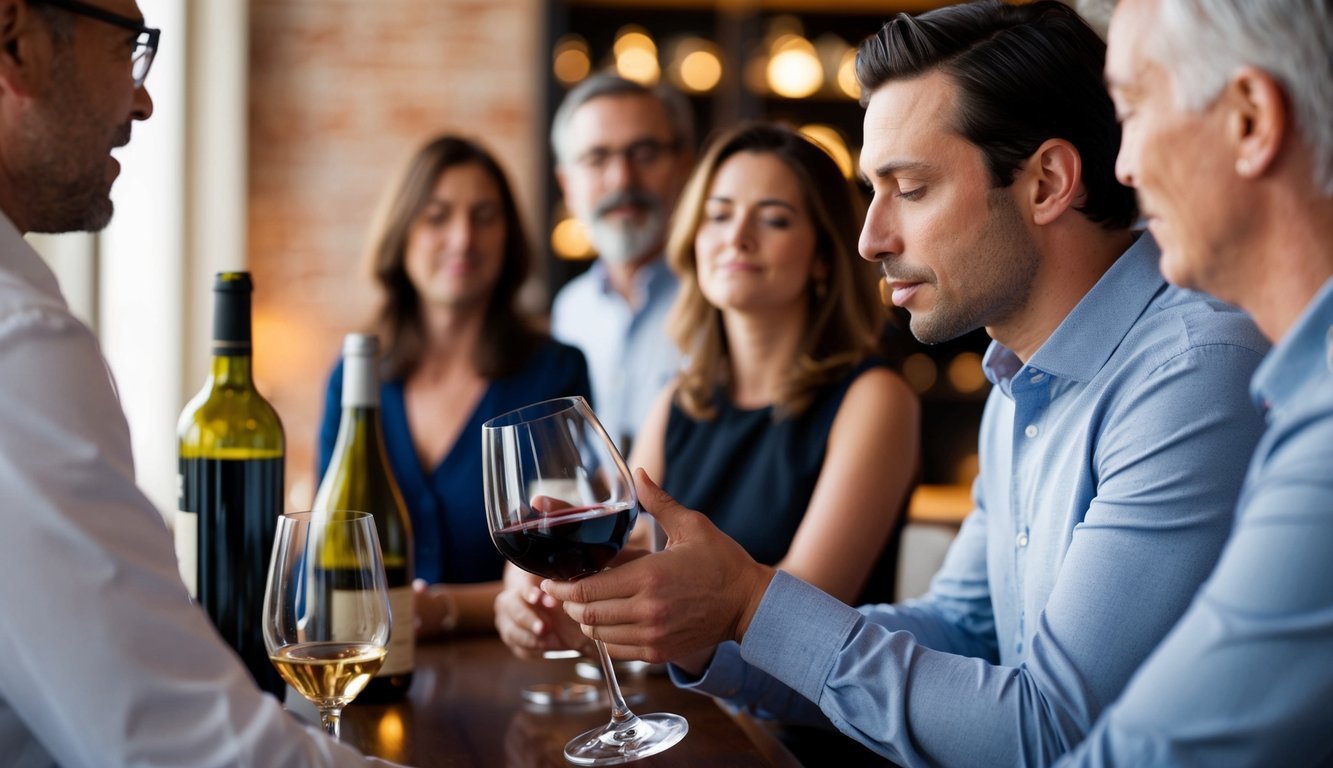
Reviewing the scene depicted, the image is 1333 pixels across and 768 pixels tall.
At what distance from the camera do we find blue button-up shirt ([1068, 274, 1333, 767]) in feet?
2.51

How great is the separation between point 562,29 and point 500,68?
350 mm

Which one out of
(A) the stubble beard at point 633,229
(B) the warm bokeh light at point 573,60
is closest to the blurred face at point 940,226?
(A) the stubble beard at point 633,229

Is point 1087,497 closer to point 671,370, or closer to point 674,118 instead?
point 671,370

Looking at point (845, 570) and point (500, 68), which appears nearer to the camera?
point (845, 570)

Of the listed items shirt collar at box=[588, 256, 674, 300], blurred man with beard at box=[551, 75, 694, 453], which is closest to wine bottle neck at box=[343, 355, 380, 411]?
blurred man with beard at box=[551, 75, 694, 453]

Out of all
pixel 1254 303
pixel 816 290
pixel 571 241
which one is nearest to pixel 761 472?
pixel 816 290

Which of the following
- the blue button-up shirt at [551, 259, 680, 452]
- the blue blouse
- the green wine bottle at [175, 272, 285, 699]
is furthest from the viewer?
the blue button-up shirt at [551, 259, 680, 452]

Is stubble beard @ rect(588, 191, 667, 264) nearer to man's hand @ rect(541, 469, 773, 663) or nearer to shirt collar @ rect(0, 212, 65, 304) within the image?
man's hand @ rect(541, 469, 773, 663)

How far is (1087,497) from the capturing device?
1231 millimetres

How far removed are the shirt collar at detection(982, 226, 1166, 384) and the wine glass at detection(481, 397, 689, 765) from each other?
0.50 metres

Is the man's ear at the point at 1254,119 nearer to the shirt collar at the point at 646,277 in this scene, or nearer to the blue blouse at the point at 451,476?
the blue blouse at the point at 451,476

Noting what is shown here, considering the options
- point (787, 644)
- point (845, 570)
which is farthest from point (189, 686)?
point (845, 570)

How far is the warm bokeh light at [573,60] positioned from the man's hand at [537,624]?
12.5 ft

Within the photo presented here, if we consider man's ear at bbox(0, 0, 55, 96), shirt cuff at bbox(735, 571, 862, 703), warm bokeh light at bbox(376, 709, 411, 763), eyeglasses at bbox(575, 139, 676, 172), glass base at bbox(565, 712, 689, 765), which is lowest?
warm bokeh light at bbox(376, 709, 411, 763)
